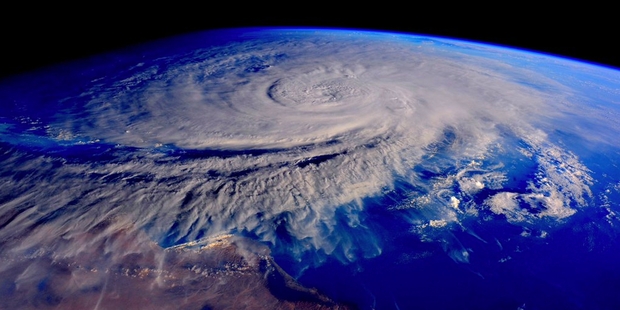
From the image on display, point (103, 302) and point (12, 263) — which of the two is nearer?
point (103, 302)

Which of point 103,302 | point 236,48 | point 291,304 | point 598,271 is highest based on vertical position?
point 236,48

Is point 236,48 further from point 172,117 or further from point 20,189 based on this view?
point 20,189

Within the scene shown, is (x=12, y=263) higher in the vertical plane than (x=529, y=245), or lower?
higher

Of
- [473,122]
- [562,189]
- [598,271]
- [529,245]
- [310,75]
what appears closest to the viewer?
[598,271]

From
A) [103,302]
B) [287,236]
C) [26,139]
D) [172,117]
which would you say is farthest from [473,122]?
[26,139]

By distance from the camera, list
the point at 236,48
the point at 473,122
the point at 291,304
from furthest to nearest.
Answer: the point at 236,48
the point at 473,122
the point at 291,304

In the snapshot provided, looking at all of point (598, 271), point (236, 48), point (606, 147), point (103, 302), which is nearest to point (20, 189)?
point (103, 302)
